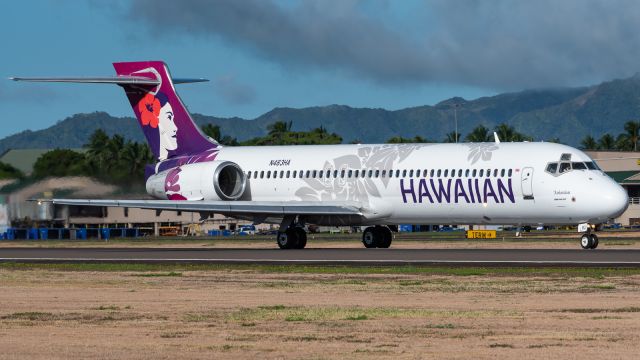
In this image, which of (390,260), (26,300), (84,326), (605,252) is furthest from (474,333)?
(605,252)

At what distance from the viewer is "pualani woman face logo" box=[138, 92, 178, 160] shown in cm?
5822

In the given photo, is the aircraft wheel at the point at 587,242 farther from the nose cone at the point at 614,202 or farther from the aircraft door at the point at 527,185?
the aircraft door at the point at 527,185

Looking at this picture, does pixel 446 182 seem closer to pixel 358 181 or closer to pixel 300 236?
pixel 358 181

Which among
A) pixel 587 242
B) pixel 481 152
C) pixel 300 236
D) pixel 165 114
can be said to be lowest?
Answer: pixel 587 242

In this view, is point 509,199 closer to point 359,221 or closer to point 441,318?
point 359,221

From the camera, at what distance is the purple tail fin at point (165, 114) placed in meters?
58.1

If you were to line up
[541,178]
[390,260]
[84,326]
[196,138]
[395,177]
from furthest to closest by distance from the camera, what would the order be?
[196,138] → [395,177] → [541,178] → [390,260] → [84,326]

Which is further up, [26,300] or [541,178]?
[541,178]

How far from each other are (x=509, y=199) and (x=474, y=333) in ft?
95.8

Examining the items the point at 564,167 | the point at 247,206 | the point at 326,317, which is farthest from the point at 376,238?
the point at 326,317

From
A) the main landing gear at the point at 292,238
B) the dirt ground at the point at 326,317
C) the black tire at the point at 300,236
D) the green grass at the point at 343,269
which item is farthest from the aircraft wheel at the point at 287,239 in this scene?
the dirt ground at the point at 326,317

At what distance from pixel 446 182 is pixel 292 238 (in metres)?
7.54

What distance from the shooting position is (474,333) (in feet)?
63.3

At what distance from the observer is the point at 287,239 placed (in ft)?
174
